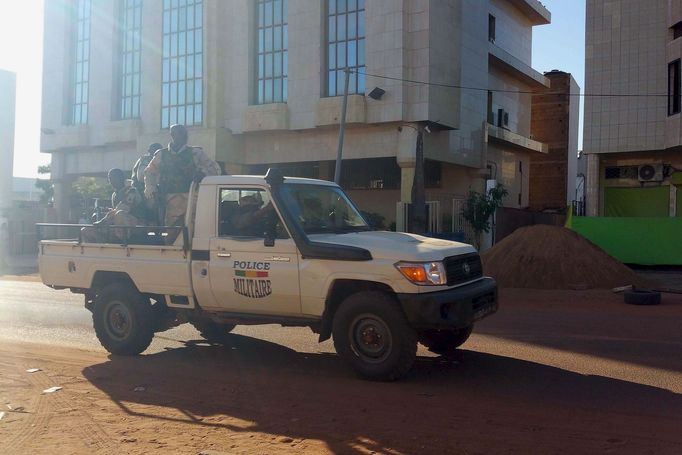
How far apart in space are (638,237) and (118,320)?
17.6 m

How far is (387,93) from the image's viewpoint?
87.9 ft

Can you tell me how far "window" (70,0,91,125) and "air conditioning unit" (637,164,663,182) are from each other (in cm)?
2749

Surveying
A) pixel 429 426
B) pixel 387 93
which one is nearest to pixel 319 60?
pixel 387 93

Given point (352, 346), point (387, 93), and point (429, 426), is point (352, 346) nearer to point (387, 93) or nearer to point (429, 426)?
point (429, 426)

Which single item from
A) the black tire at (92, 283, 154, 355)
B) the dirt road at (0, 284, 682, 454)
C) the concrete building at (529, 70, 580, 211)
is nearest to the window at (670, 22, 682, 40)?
the dirt road at (0, 284, 682, 454)

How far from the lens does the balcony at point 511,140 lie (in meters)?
33.2

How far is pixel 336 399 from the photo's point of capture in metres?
6.30

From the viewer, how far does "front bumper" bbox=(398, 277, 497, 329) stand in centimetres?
652

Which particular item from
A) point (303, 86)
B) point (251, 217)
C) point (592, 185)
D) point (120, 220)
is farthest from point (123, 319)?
point (592, 185)

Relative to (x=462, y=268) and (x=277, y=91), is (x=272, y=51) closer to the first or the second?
(x=277, y=91)

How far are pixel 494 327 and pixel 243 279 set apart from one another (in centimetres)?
488

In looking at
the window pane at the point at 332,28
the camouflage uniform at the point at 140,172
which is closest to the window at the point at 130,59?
the window pane at the point at 332,28

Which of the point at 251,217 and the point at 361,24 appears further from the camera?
the point at 361,24

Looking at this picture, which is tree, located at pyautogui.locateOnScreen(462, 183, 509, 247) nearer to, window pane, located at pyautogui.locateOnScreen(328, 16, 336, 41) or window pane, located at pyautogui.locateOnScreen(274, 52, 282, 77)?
window pane, located at pyautogui.locateOnScreen(328, 16, 336, 41)
